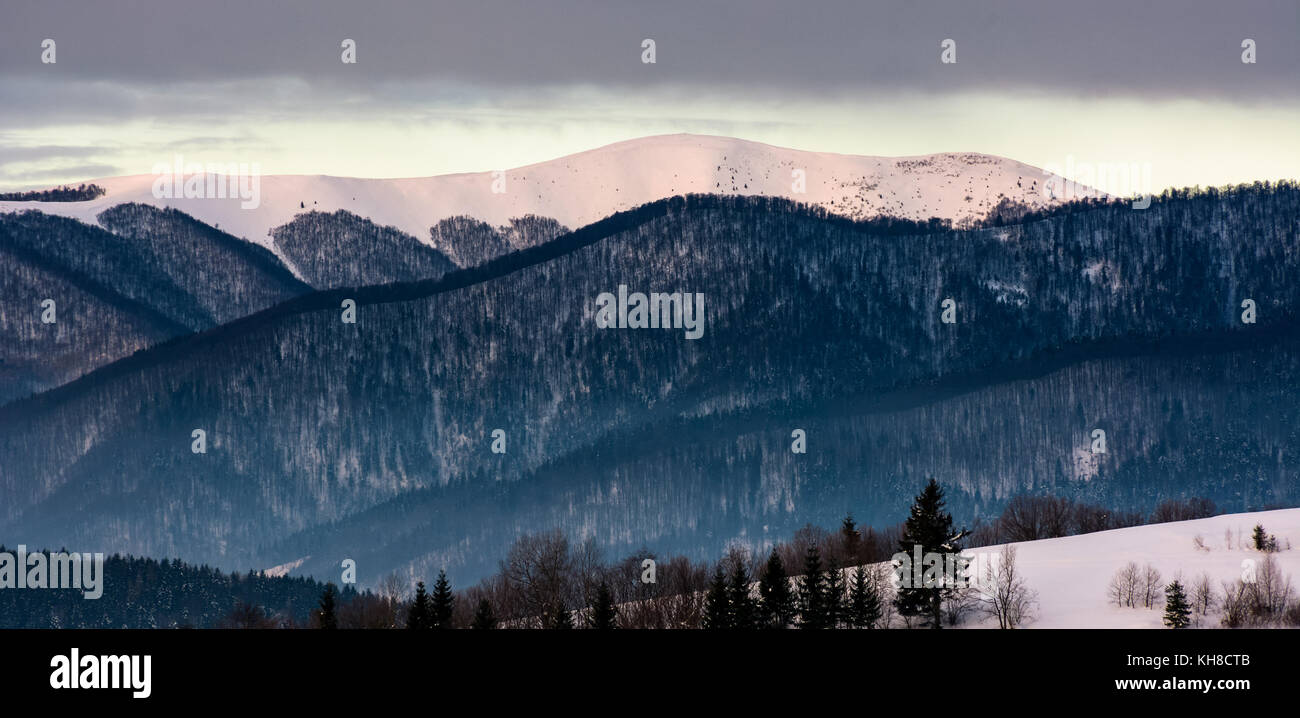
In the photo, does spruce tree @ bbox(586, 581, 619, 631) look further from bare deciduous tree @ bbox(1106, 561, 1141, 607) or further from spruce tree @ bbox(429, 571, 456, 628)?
bare deciduous tree @ bbox(1106, 561, 1141, 607)

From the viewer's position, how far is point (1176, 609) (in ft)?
395

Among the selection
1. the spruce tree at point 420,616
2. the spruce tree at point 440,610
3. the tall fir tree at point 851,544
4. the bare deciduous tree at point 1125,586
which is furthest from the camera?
the tall fir tree at point 851,544

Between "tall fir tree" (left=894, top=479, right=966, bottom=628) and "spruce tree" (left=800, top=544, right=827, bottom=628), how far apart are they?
560 cm

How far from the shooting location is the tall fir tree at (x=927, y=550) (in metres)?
123

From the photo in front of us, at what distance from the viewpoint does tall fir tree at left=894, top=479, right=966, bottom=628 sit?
404ft

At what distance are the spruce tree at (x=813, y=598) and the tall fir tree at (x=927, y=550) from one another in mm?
5604

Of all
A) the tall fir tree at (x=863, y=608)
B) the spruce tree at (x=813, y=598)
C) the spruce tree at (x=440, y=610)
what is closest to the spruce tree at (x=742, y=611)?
the spruce tree at (x=813, y=598)

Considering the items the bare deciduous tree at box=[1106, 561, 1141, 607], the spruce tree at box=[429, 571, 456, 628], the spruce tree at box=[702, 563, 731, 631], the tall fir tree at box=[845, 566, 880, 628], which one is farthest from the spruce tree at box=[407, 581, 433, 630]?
the bare deciduous tree at box=[1106, 561, 1141, 607]

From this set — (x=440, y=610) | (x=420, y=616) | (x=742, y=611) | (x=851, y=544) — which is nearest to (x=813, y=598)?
(x=742, y=611)

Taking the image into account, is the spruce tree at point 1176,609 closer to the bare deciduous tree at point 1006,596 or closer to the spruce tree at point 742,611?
the bare deciduous tree at point 1006,596
